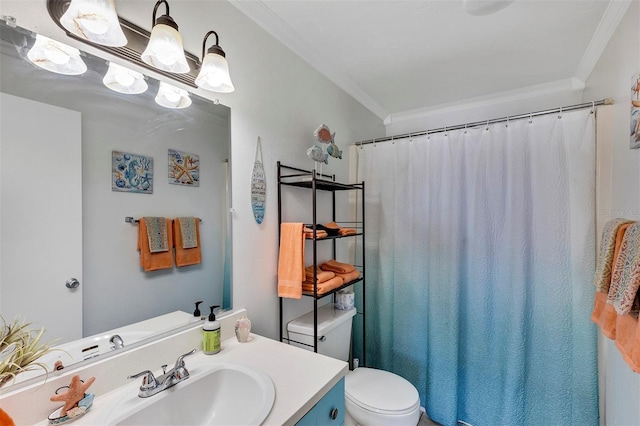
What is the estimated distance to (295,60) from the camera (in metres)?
1.62

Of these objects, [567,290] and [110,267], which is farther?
[567,290]

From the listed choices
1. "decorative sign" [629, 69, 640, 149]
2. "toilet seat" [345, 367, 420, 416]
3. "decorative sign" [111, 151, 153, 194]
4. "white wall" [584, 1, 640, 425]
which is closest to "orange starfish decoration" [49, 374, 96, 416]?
"decorative sign" [111, 151, 153, 194]

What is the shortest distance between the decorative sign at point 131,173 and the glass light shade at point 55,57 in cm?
25

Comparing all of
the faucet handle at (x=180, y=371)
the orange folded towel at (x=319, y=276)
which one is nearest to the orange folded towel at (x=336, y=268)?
the orange folded towel at (x=319, y=276)

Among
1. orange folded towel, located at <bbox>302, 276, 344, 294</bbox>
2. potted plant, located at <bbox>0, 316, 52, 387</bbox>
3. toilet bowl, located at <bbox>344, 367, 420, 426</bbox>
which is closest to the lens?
potted plant, located at <bbox>0, 316, 52, 387</bbox>

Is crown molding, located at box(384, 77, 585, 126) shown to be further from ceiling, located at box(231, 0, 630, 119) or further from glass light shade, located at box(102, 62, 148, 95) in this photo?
glass light shade, located at box(102, 62, 148, 95)

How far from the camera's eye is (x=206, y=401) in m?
0.91

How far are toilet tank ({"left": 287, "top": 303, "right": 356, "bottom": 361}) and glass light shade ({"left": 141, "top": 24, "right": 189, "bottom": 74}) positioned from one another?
1.32m

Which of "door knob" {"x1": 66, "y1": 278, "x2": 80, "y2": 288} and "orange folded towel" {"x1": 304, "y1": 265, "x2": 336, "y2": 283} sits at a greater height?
"door knob" {"x1": 66, "y1": 278, "x2": 80, "y2": 288}

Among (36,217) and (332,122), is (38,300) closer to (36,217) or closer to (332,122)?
(36,217)

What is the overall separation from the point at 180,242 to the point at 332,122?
1339mm

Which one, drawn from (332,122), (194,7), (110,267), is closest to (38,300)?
(110,267)

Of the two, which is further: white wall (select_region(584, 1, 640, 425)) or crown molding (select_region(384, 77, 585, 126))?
crown molding (select_region(384, 77, 585, 126))

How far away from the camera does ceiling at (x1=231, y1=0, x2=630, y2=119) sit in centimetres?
132
